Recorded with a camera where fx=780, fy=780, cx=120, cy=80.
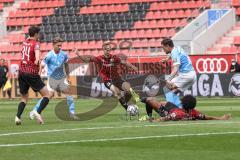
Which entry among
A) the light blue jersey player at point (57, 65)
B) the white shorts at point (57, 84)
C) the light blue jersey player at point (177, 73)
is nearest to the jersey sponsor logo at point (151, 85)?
the white shorts at point (57, 84)

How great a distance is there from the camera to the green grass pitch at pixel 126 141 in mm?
10820

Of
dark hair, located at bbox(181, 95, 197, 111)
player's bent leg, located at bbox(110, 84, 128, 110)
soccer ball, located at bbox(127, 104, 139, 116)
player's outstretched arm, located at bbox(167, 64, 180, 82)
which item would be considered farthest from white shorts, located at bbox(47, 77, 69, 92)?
dark hair, located at bbox(181, 95, 197, 111)

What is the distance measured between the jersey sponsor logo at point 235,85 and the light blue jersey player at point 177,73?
1627cm

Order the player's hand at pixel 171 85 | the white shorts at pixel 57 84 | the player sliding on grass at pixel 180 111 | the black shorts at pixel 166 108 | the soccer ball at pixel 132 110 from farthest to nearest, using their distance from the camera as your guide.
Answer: the white shorts at pixel 57 84
the soccer ball at pixel 132 110
the player's hand at pixel 171 85
the black shorts at pixel 166 108
the player sliding on grass at pixel 180 111

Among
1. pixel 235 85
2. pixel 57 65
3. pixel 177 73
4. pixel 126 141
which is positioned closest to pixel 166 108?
pixel 177 73

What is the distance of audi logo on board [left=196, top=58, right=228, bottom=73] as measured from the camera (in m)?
36.7

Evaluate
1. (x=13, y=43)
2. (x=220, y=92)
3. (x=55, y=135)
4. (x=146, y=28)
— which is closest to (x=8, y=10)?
(x=13, y=43)

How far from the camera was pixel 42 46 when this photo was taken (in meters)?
47.7

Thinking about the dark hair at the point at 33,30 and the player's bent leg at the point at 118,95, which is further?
the player's bent leg at the point at 118,95

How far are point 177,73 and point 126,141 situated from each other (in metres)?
5.96

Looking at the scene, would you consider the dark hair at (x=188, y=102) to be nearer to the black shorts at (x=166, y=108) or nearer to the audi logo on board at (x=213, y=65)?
the black shorts at (x=166, y=108)

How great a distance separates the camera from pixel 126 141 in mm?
12625

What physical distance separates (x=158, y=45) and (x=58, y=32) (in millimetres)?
9353

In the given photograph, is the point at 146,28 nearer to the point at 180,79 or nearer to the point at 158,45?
the point at 158,45
